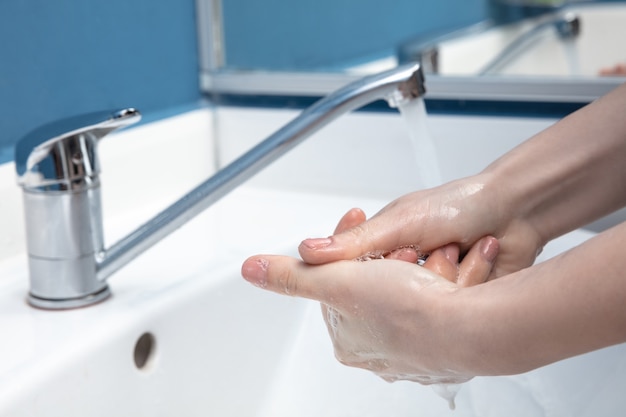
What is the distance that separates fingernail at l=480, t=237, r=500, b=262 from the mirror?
26cm

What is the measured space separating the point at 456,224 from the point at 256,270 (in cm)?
17

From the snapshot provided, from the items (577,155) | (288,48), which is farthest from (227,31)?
(577,155)

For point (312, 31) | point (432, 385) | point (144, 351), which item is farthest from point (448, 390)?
point (312, 31)

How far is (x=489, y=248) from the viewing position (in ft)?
2.02

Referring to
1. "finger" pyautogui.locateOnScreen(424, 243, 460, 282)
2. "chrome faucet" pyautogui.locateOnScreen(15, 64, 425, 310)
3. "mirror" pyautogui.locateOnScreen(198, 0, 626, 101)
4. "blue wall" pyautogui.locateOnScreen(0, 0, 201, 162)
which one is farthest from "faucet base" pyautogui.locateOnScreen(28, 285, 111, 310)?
"mirror" pyautogui.locateOnScreen(198, 0, 626, 101)

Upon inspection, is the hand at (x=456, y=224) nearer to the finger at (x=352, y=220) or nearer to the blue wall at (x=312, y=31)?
the finger at (x=352, y=220)

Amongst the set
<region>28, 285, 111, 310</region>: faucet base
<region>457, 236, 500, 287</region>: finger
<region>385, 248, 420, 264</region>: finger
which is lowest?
<region>28, 285, 111, 310</region>: faucet base

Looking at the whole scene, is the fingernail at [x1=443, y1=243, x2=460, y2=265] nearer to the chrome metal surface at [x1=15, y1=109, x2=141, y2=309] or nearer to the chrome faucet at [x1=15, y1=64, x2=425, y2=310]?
the chrome faucet at [x1=15, y1=64, x2=425, y2=310]

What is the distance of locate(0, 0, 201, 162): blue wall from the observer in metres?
0.72

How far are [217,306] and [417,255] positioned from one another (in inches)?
7.1

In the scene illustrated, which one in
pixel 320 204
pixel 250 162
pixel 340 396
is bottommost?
pixel 340 396

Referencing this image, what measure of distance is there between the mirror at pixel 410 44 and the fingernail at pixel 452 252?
26 centimetres

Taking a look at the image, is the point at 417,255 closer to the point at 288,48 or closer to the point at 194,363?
the point at 194,363

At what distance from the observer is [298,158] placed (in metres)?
0.93
